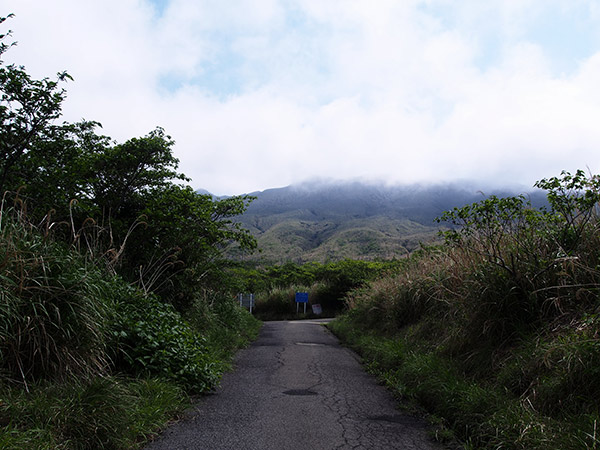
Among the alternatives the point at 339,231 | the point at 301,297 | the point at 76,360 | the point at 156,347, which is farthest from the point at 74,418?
the point at 339,231

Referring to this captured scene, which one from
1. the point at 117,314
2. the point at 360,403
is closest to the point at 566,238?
the point at 360,403

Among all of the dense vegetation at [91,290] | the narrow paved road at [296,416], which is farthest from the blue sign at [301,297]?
the narrow paved road at [296,416]

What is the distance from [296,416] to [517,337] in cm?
296

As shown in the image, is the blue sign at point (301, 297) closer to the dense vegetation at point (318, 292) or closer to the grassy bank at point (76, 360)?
the dense vegetation at point (318, 292)

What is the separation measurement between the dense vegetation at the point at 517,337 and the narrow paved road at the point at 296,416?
1.76ft

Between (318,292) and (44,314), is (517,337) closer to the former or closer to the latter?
(44,314)

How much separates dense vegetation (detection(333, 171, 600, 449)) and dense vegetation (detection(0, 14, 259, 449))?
10.7 feet

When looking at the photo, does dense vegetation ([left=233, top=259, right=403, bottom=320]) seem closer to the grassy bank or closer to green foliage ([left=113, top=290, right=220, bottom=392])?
green foliage ([left=113, top=290, right=220, bottom=392])

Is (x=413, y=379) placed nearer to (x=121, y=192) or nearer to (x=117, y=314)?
(x=117, y=314)

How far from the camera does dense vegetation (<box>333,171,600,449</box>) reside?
358 cm

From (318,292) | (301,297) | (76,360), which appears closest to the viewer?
(76,360)

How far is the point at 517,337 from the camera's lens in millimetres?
5219

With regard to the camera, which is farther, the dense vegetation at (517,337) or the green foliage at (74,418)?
the dense vegetation at (517,337)

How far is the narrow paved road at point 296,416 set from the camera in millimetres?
4074
